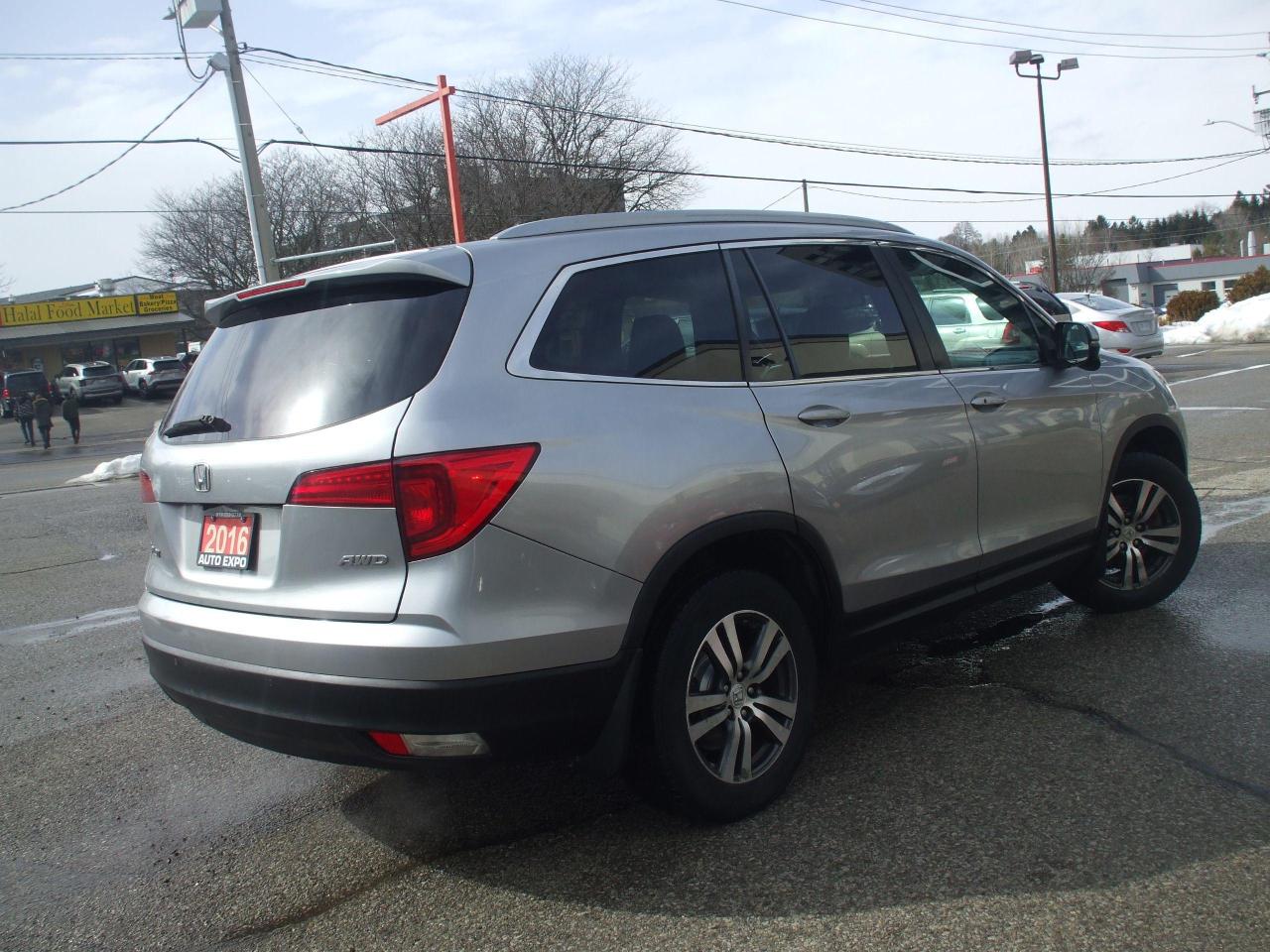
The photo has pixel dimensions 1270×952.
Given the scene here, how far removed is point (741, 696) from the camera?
3162mm

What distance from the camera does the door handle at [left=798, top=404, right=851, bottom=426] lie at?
11.0ft

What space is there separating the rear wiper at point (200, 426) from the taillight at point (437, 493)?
0.68 metres

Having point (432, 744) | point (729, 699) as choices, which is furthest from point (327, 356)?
point (729, 699)

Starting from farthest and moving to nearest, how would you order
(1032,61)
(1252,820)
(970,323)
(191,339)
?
1. (191,339)
2. (1032,61)
3. (970,323)
4. (1252,820)

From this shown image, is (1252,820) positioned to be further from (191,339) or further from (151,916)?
(191,339)

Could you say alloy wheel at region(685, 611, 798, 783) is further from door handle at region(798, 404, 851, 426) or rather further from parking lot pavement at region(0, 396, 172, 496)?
parking lot pavement at region(0, 396, 172, 496)

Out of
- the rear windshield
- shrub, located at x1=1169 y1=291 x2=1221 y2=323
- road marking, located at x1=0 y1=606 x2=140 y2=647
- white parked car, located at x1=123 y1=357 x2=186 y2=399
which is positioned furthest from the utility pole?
shrub, located at x1=1169 y1=291 x2=1221 y2=323

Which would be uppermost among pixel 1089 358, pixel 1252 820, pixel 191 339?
pixel 191 339

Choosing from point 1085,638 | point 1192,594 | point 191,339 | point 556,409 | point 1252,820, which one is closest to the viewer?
point 556,409

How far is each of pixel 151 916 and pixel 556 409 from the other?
5.92ft

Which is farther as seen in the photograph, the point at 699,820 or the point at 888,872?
the point at 699,820

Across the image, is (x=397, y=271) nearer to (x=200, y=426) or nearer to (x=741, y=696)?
(x=200, y=426)

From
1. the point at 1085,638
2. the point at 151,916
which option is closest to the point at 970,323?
the point at 1085,638

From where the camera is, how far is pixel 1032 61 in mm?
32406
